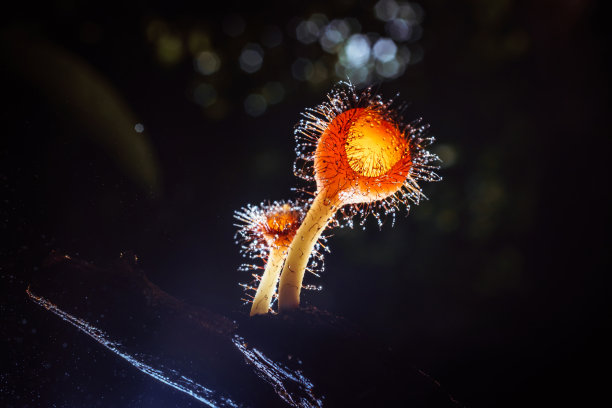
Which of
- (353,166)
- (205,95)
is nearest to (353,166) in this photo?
(353,166)

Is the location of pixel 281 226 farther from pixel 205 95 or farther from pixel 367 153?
pixel 205 95

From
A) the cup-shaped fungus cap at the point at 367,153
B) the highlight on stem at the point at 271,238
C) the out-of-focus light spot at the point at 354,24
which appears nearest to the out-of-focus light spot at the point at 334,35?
the out-of-focus light spot at the point at 354,24

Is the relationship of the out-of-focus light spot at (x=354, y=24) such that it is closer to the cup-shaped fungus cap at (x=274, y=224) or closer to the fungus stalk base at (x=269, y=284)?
the cup-shaped fungus cap at (x=274, y=224)

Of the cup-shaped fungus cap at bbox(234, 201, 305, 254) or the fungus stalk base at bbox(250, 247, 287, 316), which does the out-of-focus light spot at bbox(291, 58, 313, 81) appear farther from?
the fungus stalk base at bbox(250, 247, 287, 316)

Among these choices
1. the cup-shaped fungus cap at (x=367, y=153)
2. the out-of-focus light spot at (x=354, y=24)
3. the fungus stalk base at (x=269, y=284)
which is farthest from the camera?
the out-of-focus light spot at (x=354, y=24)

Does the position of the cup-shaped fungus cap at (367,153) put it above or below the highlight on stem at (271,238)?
above

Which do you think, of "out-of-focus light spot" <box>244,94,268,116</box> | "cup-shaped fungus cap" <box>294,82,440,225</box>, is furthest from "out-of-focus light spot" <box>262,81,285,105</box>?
"cup-shaped fungus cap" <box>294,82,440,225</box>
